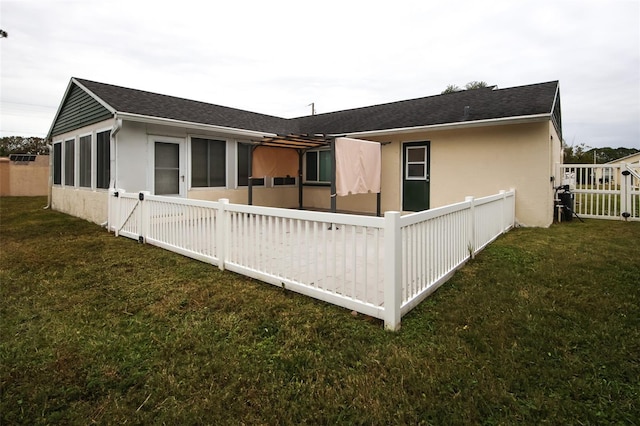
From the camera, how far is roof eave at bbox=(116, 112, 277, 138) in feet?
24.9

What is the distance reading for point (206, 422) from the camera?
1867 millimetres

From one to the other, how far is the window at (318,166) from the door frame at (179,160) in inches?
166

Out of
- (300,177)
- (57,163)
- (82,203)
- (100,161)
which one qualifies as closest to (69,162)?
(57,163)

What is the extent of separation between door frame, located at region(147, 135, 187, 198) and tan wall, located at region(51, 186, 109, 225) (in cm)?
108

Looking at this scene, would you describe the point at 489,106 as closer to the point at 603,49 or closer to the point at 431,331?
the point at 603,49

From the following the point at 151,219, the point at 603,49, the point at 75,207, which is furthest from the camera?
the point at 75,207

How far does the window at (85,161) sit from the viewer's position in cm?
947

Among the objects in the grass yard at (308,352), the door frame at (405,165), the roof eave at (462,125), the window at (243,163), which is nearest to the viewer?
the grass yard at (308,352)

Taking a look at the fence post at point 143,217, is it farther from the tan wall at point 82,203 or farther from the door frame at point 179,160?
the tan wall at point 82,203

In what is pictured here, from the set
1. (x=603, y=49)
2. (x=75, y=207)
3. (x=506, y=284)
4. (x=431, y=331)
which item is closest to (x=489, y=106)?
(x=603, y=49)

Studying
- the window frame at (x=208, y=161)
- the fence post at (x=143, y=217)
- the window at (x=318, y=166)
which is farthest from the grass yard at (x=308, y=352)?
the window at (x=318, y=166)

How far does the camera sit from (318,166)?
11414 millimetres

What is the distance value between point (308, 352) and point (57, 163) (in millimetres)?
13234

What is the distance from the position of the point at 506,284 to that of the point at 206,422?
141 inches
